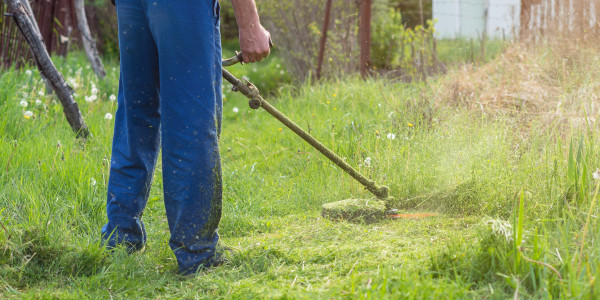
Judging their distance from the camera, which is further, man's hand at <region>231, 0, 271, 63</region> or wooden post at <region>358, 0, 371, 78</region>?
wooden post at <region>358, 0, 371, 78</region>

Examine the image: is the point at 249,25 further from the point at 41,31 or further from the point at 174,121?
the point at 41,31

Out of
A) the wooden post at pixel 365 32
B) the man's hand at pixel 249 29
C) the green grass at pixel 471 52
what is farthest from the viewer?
the wooden post at pixel 365 32

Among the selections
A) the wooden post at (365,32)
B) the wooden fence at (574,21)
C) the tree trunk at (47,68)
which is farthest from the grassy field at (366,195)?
the wooden post at (365,32)

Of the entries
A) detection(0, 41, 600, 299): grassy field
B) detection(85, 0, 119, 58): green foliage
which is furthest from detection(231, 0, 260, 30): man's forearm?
detection(85, 0, 119, 58): green foliage

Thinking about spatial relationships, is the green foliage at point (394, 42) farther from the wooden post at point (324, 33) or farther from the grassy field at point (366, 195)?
the grassy field at point (366, 195)

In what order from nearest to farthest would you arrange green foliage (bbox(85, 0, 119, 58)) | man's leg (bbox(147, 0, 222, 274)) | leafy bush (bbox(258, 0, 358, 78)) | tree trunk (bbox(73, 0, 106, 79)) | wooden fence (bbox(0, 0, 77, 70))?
man's leg (bbox(147, 0, 222, 274)) < wooden fence (bbox(0, 0, 77, 70)) < tree trunk (bbox(73, 0, 106, 79)) < leafy bush (bbox(258, 0, 358, 78)) < green foliage (bbox(85, 0, 119, 58))

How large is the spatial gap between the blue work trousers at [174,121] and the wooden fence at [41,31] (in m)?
3.99

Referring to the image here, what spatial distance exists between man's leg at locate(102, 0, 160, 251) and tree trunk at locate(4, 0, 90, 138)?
73.9 inches

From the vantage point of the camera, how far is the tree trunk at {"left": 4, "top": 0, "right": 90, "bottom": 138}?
13.8ft

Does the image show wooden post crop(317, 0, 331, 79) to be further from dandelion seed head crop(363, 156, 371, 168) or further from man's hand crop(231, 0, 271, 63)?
man's hand crop(231, 0, 271, 63)

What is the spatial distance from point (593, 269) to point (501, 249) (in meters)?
0.27

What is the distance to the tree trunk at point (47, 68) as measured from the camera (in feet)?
13.8

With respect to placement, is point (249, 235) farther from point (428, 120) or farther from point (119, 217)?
point (428, 120)

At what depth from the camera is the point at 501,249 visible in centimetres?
199
